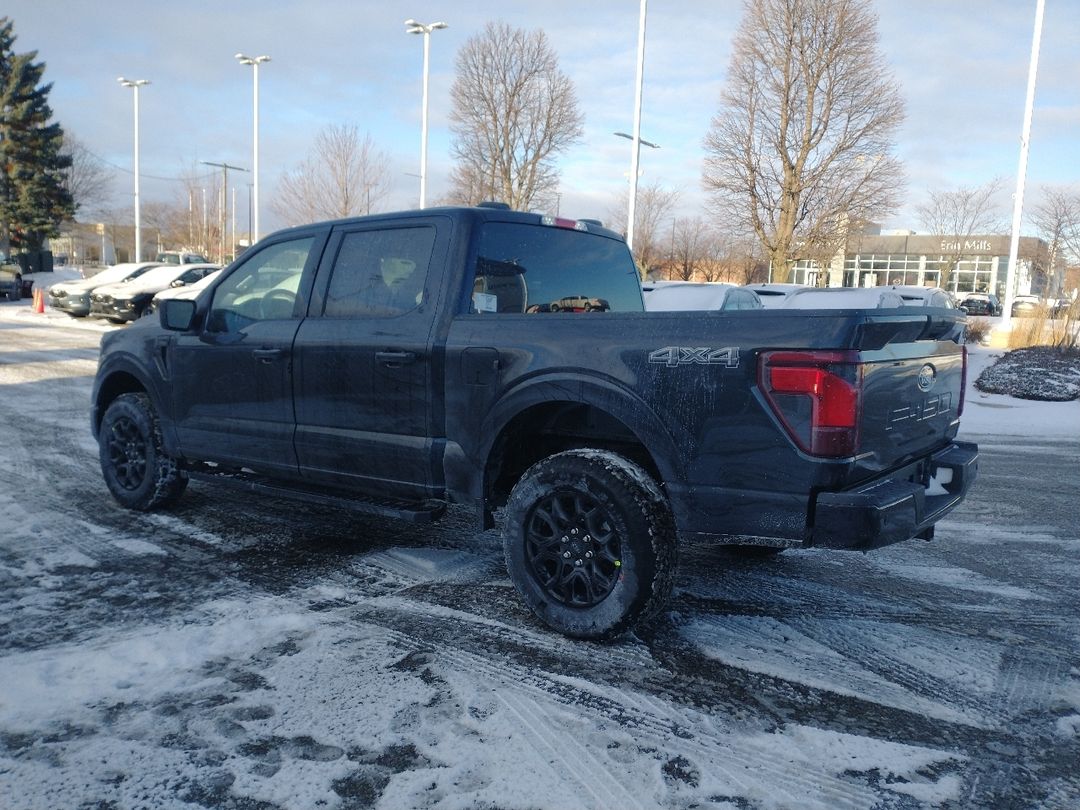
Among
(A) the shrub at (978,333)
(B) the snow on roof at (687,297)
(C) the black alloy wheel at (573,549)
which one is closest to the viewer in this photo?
(C) the black alloy wheel at (573,549)

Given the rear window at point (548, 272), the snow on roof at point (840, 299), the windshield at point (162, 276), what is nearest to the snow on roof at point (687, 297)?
the snow on roof at point (840, 299)

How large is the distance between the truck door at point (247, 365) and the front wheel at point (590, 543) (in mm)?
1621

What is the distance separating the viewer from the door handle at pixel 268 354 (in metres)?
4.75

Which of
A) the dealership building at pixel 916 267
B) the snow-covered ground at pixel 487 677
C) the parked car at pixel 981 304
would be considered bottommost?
the snow-covered ground at pixel 487 677

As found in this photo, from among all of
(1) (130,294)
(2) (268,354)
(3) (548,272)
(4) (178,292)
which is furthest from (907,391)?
(1) (130,294)

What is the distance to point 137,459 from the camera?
5.73 meters

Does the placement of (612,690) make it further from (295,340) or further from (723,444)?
(295,340)

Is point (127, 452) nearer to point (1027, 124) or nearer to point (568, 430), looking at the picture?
point (568, 430)

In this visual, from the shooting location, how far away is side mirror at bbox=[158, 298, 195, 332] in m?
5.15

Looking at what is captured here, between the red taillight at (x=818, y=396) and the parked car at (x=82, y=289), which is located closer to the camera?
the red taillight at (x=818, y=396)

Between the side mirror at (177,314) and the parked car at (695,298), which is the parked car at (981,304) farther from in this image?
the side mirror at (177,314)

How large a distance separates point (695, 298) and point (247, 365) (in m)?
9.30

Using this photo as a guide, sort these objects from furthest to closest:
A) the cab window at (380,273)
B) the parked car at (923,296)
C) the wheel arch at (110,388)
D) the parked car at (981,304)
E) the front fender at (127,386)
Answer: the parked car at (981,304), the parked car at (923,296), the wheel arch at (110,388), the front fender at (127,386), the cab window at (380,273)

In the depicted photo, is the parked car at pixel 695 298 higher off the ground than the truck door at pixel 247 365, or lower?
higher
